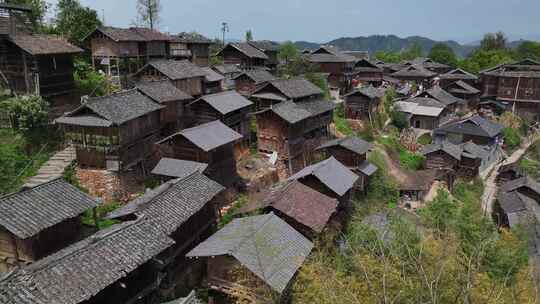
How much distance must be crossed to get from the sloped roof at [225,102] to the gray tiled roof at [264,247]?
14504 millimetres

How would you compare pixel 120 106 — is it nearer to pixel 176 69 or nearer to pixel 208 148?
pixel 208 148

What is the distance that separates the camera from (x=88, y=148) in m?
26.1

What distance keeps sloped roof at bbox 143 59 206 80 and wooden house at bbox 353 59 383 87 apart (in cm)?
3419

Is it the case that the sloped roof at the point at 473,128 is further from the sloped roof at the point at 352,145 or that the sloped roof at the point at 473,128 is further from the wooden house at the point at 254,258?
the wooden house at the point at 254,258

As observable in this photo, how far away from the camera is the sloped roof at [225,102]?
33469mm

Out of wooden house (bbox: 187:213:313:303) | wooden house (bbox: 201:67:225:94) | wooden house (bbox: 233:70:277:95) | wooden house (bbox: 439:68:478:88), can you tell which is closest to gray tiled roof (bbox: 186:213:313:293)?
wooden house (bbox: 187:213:313:303)

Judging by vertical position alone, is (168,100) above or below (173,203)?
above

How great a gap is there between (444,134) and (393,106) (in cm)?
816

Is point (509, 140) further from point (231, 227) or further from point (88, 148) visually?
point (88, 148)

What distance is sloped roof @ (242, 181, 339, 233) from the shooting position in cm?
2283

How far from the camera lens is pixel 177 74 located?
117 ft

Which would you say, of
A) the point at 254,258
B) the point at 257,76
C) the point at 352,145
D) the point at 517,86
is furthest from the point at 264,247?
the point at 517,86

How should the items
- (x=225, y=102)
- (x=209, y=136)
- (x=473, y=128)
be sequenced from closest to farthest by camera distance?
(x=209, y=136) < (x=225, y=102) < (x=473, y=128)

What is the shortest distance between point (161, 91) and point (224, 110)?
5.36m
